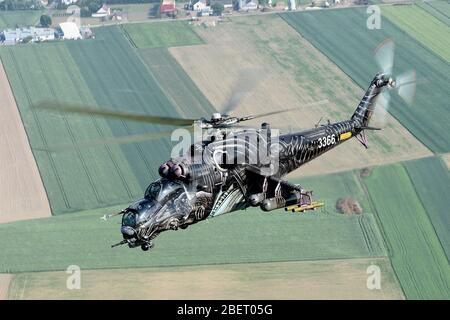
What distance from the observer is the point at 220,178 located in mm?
34219

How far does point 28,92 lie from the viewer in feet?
262

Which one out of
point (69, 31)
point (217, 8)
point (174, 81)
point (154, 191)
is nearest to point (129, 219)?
point (154, 191)

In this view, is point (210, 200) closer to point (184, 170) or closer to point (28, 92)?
point (184, 170)


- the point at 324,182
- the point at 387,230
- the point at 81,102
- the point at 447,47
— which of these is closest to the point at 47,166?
the point at 81,102

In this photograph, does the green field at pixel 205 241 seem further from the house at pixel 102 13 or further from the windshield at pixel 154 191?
the house at pixel 102 13

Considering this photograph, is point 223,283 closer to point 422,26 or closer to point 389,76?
point 389,76

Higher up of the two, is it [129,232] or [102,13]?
[102,13]

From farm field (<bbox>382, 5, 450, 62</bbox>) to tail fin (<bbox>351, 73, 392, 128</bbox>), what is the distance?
4690 centimetres

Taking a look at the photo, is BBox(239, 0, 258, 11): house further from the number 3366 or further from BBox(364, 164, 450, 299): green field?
the number 3366

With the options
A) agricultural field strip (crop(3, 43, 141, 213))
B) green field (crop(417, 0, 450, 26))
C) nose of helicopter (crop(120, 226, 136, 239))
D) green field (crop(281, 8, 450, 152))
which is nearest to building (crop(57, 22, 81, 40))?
agricultural field strip (crop(3, 43, 141, 213))

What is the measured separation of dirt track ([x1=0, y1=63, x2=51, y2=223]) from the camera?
61.0 metres

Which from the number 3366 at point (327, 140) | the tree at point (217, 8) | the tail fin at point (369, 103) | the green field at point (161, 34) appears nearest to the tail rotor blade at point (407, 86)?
the tail fin at point (369, 103)

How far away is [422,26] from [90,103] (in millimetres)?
41239

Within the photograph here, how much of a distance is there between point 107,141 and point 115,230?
2854 centimetres
